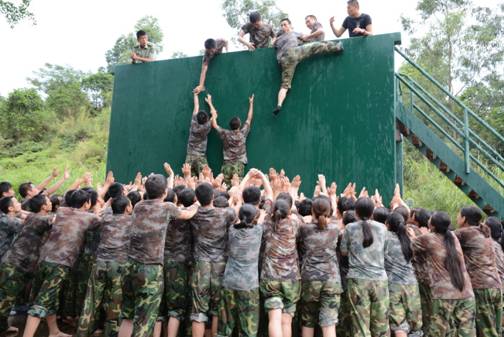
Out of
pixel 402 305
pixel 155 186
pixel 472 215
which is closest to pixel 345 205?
pixel 402 305

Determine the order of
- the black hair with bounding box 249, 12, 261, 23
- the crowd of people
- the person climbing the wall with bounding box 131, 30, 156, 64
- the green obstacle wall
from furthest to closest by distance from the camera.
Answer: the person climbing the wall with bounding box 131, 30, 156, 64
the black hair with bounding box 249, 12, 261, 23
the crowd of people
the green obstacle wall

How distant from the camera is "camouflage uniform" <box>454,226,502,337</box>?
472 centimetres

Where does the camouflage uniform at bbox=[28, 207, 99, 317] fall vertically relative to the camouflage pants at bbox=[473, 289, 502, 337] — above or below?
above

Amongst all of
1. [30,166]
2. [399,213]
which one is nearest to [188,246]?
[399,213]

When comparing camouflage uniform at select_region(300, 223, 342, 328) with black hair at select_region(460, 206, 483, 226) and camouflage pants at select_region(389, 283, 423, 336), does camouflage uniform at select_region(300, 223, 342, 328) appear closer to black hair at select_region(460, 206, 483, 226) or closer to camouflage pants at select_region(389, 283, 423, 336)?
camouflage pants at select_region(389, 283, 423, 336)

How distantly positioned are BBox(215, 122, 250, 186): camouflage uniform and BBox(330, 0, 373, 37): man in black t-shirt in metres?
2.57

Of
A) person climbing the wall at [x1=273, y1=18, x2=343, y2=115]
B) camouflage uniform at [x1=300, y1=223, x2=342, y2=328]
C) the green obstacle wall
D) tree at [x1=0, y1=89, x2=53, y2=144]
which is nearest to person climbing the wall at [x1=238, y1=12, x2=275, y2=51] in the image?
the green obstacle wall

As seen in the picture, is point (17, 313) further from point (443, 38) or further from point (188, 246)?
point (443, 38)

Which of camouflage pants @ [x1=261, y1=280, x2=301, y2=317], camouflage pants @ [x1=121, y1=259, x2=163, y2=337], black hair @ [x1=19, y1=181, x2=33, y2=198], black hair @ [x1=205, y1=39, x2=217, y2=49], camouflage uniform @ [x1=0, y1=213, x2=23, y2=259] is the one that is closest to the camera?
camouflage pants @ [x1=121, y1=259, x2=163, y2=337]

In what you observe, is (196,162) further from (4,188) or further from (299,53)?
(4,188)

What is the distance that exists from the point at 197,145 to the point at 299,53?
2.68 meters

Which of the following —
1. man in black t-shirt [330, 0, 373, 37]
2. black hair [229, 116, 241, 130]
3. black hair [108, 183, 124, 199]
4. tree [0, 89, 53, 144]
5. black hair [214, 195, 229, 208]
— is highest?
tree [0, 89, 53, 144]

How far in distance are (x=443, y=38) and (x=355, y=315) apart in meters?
25.9

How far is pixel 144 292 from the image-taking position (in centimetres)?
420
